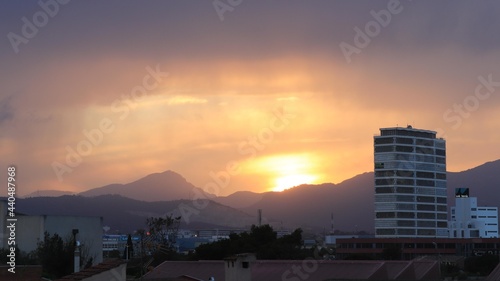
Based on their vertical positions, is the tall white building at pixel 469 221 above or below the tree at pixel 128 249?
above

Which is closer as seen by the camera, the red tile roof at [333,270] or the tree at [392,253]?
the red tile roof at [333,270]

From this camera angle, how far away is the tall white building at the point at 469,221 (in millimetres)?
186500

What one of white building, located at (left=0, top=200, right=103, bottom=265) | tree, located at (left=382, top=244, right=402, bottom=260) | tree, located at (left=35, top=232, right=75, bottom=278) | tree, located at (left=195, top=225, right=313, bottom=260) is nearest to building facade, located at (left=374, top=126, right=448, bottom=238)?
tree, located at (left=382, top=244, right=402, bottom=260)

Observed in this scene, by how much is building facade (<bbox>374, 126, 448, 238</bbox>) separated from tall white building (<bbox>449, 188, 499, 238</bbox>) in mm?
3267

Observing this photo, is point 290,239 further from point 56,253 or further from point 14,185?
Answer: point 14,185

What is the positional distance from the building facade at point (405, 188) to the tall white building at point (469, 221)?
10.7ft

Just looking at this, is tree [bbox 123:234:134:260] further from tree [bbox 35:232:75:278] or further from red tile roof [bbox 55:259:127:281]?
red tile roof [bbox 55:259:127:281]

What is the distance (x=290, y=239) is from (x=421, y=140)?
117105mm

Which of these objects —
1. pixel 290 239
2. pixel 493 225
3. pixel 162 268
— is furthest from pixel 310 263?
pixel 493 225

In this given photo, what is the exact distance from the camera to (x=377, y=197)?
189m

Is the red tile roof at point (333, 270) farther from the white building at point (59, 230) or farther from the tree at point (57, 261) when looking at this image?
the white building at point (59, 230)

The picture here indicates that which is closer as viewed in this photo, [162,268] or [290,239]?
[162,268]

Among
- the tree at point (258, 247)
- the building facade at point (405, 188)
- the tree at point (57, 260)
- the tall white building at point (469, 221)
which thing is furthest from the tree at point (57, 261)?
the tall white building at point (469, 221)

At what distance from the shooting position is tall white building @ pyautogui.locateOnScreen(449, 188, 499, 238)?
186 metres
